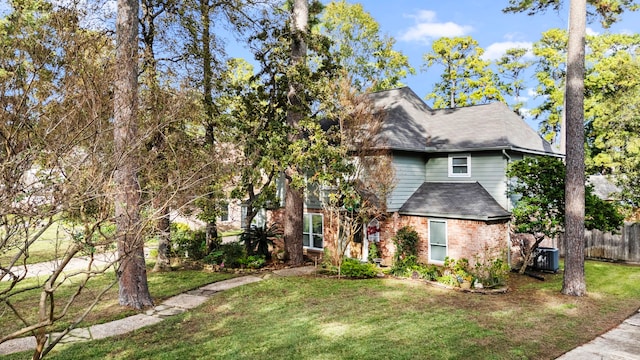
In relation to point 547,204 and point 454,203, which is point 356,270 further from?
point 547,204

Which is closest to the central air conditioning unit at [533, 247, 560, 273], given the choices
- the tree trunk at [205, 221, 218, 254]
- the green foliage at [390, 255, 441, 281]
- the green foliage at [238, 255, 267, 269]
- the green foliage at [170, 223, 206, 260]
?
the green foliage at [390, 255, 441, 281]

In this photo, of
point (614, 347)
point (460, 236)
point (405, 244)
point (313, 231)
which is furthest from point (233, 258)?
point (614, 347)

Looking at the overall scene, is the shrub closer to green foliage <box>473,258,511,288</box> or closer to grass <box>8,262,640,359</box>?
green foliage <box>473,258,511,288</box>

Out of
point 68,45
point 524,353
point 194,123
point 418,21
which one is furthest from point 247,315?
point 418,21

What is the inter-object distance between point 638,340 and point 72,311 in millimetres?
12188

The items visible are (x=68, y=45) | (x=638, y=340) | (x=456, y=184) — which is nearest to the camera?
(x=68, y=45)

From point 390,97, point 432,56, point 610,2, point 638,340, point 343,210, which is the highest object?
point 432,56

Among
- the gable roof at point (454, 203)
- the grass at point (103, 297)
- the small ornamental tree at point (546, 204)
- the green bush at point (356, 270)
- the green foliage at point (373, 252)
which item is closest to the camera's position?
the grass at point (103, 297)

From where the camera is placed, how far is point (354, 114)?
13.7 meters

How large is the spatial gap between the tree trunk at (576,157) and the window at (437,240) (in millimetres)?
3927

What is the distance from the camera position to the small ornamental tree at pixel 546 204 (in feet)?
41.4

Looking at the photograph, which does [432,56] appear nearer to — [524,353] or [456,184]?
[456,184]

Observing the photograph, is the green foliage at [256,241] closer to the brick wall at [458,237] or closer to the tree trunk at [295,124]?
the tree trunk at [295,124]

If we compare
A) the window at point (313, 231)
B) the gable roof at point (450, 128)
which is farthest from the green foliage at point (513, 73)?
the window at point (313, 231)
